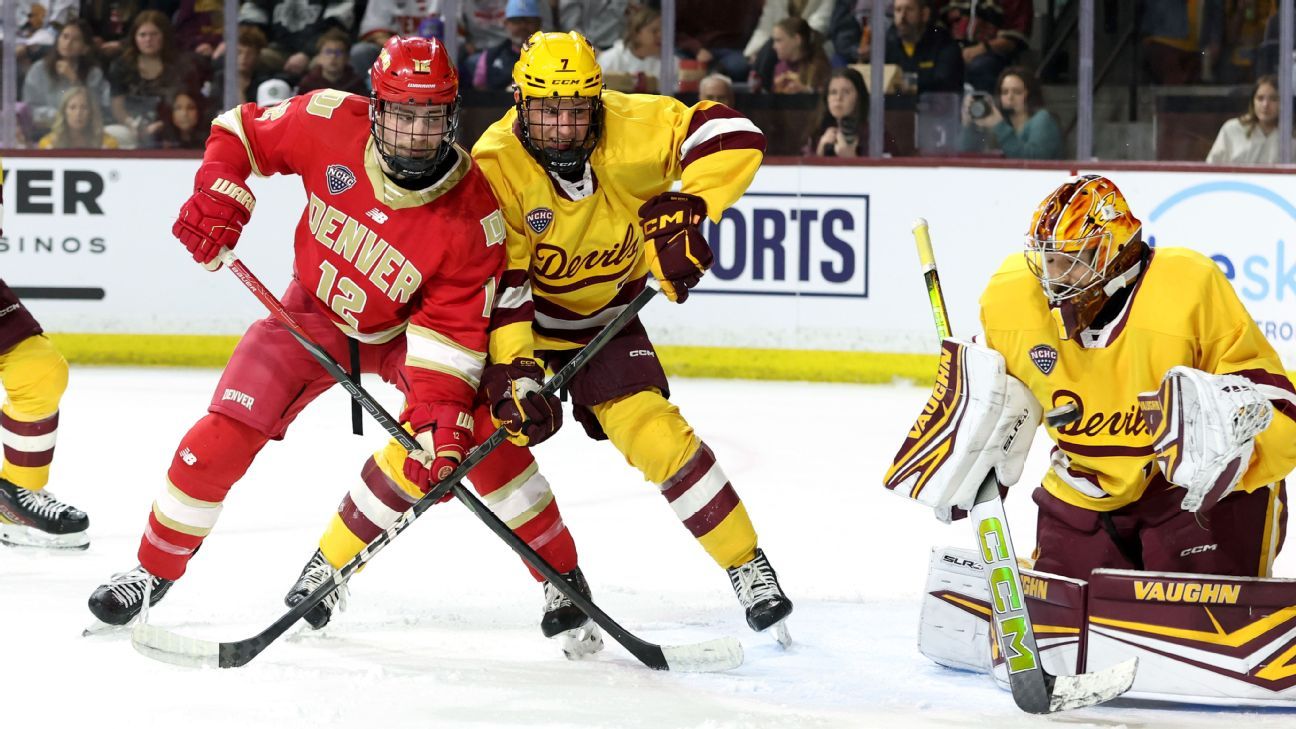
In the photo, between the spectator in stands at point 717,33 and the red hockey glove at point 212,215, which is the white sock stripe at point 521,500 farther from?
the spectator in stands at point 717,33

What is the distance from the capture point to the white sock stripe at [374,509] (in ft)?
10.3

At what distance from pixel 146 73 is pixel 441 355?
439 cm

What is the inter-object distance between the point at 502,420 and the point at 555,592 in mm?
405

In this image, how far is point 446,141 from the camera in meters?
3.04

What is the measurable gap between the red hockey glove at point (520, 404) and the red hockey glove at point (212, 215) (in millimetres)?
525

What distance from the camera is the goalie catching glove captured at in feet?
8.48

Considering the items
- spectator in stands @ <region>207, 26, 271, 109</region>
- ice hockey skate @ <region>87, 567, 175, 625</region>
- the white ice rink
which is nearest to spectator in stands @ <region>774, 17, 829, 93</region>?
the white ice rink

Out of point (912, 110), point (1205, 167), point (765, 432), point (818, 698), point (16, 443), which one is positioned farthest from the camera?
point (912, 110)

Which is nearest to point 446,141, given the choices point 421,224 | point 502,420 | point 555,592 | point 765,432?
point 421,224

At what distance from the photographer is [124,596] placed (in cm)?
311

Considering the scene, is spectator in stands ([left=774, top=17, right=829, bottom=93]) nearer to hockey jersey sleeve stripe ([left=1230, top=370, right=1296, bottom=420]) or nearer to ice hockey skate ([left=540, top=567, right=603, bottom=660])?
ice hockey skate ([left=540, top=567, right=603, bottom=660])

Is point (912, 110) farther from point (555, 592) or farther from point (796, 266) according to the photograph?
point (555, 592)

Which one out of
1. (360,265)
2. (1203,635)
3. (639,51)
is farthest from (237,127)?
(639,51)

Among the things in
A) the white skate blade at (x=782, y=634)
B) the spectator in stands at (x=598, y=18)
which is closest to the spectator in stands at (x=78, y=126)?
the spectator in stands at (x=598, y=18)
